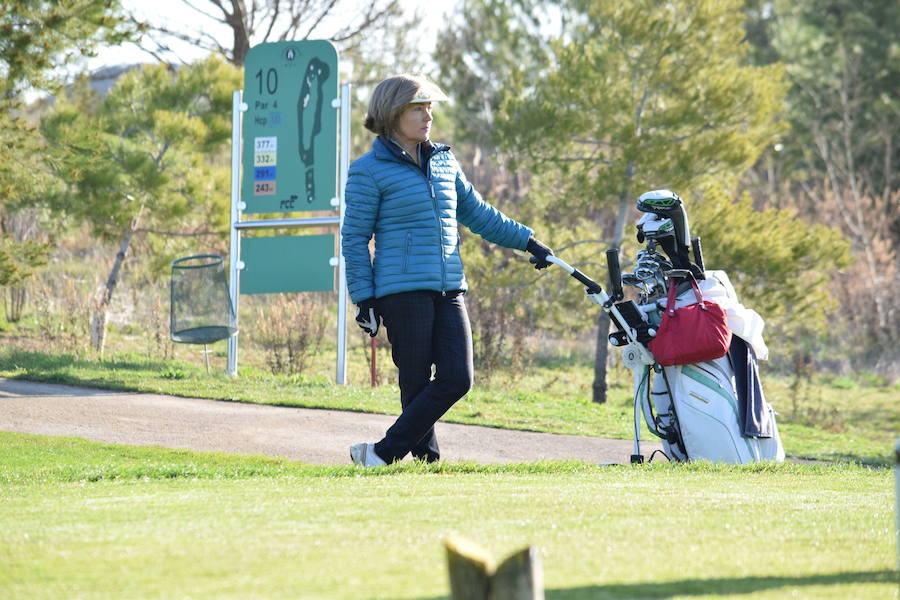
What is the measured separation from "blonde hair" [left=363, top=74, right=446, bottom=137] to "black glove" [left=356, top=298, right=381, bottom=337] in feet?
3.14

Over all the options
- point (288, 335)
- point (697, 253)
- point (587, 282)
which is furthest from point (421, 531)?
point (288, 335)

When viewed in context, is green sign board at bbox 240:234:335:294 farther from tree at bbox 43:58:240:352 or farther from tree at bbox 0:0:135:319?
tree at bbox 43:58:240:352

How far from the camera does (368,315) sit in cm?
741

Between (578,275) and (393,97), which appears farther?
(578,275)

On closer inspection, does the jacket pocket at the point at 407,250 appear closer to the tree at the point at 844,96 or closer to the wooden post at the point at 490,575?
the wooden post at the point at 490,575

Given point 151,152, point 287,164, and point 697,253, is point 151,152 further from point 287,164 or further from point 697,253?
point 697,253

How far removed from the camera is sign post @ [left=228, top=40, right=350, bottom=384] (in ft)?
49.1

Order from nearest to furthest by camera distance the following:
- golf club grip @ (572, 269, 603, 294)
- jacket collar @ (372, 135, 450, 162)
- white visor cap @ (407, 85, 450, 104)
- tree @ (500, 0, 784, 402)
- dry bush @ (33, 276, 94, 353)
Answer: white visor cap @ (407, 85, 450, 104), jacket collar @ (372, 135, 450, 162), golf club grip @ (572, 269, 603, 294), dry bush @ (33, 276, 94, 353), tree @ (500, 0, 784, 402)

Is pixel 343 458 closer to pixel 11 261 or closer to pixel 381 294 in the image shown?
pixel 381 294

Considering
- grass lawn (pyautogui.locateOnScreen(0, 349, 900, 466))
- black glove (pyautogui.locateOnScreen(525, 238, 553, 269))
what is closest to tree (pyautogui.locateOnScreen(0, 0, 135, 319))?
grass lawn (pyautogui.locateOnScreen(0, 349, 900, 466))

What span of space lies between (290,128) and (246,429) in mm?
5679

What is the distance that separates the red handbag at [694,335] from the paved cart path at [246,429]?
1.41 metres

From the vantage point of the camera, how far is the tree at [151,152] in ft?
58.7

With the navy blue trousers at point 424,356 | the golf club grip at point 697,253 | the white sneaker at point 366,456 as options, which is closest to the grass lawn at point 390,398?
the golf club grip at point 697,253
